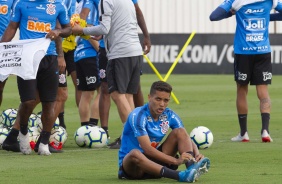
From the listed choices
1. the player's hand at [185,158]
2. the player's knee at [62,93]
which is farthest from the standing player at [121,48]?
the player's hand at [185,158]

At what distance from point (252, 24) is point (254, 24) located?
0.03 meters

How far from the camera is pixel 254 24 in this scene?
14.3 metres

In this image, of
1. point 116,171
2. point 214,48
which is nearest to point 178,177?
point 116,171

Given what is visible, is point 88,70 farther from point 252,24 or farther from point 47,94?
point 47,94

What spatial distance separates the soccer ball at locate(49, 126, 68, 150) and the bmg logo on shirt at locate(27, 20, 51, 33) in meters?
1.50

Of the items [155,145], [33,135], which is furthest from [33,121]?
[155,145]

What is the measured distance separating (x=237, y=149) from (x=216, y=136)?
72.8 inches

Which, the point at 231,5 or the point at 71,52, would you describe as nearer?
the point at 231,5

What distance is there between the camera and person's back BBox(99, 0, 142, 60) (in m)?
13.3

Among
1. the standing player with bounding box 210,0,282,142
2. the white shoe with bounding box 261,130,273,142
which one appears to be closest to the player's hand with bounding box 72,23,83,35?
the standing player with bounding box 210,0,282,142

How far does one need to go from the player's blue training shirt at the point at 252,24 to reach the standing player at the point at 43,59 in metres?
2.88

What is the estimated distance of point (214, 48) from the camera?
103 ft

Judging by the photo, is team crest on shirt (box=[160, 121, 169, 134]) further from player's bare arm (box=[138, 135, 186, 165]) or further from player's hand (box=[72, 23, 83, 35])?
player's hand (box=[72, 23, 83, 35])

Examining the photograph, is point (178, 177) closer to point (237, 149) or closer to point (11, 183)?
point (11, 183)
